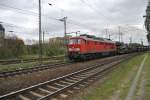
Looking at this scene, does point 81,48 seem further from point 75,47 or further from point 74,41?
point 74,41

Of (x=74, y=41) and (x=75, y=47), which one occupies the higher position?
(x=74, y=41)

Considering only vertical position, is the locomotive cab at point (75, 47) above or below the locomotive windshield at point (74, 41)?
below

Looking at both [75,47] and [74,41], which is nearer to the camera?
[75,47]

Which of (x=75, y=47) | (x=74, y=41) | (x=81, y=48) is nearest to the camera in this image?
(x=81, y=48)

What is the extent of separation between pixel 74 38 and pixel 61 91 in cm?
2078

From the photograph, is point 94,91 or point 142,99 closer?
point 142,99

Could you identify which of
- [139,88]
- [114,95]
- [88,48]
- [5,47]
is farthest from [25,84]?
[5,47]

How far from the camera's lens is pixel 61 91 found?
1115 centimetres

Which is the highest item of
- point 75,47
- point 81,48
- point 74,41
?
point 74,41

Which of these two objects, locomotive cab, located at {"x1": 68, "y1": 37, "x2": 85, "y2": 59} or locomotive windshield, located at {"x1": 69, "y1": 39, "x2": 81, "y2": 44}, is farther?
locomotive windshield, located at {"x1": 69, "y1": 39, "x2": 81, "y2": 44}

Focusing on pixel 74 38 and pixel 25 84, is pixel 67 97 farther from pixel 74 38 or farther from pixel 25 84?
pixel 74 38

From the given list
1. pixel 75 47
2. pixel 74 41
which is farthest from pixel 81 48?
pixel 74 41

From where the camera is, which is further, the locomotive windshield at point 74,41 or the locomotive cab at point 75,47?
the locomotive windshield at point 74,41

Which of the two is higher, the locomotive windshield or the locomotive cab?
the locomotive windshield
